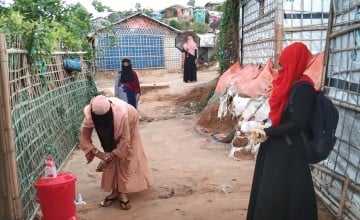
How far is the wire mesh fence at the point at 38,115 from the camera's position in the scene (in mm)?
3603

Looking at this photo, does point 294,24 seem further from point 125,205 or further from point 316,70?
point 125,205

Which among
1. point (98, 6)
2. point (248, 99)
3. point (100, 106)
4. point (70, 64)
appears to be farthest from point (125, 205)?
point (98, 6)

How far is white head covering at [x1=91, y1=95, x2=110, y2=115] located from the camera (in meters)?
3.55

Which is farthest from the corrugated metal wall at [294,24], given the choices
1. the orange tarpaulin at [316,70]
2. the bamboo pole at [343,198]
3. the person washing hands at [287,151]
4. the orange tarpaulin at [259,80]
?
the person washing hands at [287,151]

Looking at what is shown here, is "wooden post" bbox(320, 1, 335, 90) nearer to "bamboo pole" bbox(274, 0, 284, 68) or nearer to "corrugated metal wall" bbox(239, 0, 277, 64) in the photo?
"bamboo pole" bbox(274, 0, 284, 68)

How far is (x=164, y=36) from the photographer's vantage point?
76.2 ft

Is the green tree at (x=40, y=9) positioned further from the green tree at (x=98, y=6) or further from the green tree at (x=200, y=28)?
the green tree at (x=200, y=28)

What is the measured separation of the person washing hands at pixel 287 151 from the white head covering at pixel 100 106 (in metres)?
1.51

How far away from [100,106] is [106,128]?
1.00 feet

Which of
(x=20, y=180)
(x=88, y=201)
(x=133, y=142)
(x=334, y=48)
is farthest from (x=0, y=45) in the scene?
(x=334, y=48)

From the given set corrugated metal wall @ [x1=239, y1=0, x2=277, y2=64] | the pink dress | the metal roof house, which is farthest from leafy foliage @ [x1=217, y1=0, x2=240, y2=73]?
the metal roof house

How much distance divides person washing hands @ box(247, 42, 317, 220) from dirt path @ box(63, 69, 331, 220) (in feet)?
3.39

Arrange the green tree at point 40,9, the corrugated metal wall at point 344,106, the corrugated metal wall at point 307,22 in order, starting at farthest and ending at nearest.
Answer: the green tree at point 40,9 → the corrugated metal wall at point 307,22 → the corrugated metal wall at point 344,106

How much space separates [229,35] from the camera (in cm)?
1184
